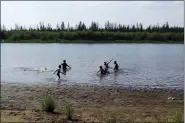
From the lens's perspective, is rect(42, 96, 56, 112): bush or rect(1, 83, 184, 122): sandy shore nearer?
rect(1, 83, 184, 122): sandy shore

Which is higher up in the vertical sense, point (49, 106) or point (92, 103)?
point (49, 106)

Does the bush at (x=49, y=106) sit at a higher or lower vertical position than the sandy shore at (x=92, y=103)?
higher

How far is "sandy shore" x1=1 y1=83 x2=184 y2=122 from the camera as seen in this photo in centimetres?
1259

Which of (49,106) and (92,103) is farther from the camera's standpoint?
(92,103)

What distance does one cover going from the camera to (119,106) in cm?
1533

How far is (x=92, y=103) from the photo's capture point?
1605cm

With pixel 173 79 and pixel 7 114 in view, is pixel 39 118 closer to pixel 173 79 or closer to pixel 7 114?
pixel 7 114

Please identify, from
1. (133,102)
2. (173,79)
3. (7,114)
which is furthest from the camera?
(173,79)

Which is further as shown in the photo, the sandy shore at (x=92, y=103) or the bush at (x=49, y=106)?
the bush at (x=49, y=106)

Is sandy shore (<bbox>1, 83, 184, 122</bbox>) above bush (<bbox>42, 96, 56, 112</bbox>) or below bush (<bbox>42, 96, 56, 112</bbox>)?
below

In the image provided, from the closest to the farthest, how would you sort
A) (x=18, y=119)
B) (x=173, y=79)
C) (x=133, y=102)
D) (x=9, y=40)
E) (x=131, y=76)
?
(x=18, y=119) → (x=133, y=102) → (x=173, y=79) → (x=131, y=76) → (x=9, y=40)

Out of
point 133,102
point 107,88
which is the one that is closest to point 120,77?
point 107,88

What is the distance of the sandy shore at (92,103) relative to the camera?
41.3ft

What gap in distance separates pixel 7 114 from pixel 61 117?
194 cm
